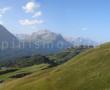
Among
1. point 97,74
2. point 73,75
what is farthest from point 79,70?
point 97,74

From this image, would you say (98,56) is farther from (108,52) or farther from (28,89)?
(28,89)

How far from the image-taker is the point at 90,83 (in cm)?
5875

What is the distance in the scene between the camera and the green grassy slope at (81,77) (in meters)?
58.6

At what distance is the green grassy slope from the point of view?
192ft

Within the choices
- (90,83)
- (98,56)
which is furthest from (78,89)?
(98,56)

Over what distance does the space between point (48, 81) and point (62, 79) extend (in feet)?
13.1

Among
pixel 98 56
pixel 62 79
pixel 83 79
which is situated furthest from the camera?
pixel 98 56

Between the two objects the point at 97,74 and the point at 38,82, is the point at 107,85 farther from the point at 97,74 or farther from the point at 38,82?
the point at 38,82

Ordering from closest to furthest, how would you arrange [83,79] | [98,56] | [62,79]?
[83,79], [62,79], [98,56]

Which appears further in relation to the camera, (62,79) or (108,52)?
(108,52)

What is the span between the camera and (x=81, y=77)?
63938 mm

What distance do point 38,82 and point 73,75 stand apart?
9.29m

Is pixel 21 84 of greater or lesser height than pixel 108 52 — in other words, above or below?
below

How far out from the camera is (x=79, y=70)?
68938mm
